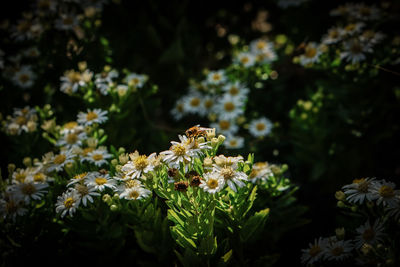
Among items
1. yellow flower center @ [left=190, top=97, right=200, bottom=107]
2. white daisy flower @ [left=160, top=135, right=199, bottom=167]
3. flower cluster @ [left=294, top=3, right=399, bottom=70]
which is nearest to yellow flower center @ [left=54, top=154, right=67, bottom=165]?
white daisy flower @ [left=160, top=135, right=199, bottom=167]

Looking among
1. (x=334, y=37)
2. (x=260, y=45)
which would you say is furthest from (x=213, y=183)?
(x=260, y=45)

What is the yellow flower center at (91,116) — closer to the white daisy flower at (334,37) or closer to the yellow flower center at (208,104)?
the yellow flower center at (208,104)

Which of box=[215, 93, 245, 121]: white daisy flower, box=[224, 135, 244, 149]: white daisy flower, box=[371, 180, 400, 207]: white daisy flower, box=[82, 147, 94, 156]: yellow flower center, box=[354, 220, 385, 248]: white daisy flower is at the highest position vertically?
box=[215, 93, 245, 121]: white daisy flower

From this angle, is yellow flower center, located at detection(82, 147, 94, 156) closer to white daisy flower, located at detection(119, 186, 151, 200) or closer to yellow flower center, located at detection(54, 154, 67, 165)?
yellow flower center, located at detection(54, 154, 67, 165)

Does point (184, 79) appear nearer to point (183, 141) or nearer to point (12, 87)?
point (12, 87)

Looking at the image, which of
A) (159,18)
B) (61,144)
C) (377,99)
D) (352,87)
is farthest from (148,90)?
(377,99)

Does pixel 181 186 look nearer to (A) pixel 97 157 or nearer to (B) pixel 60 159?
(A) pixel 97 157

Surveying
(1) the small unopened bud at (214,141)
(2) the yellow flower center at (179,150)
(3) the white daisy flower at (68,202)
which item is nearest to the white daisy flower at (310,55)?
(1) the small unopened bud at (214,141)
